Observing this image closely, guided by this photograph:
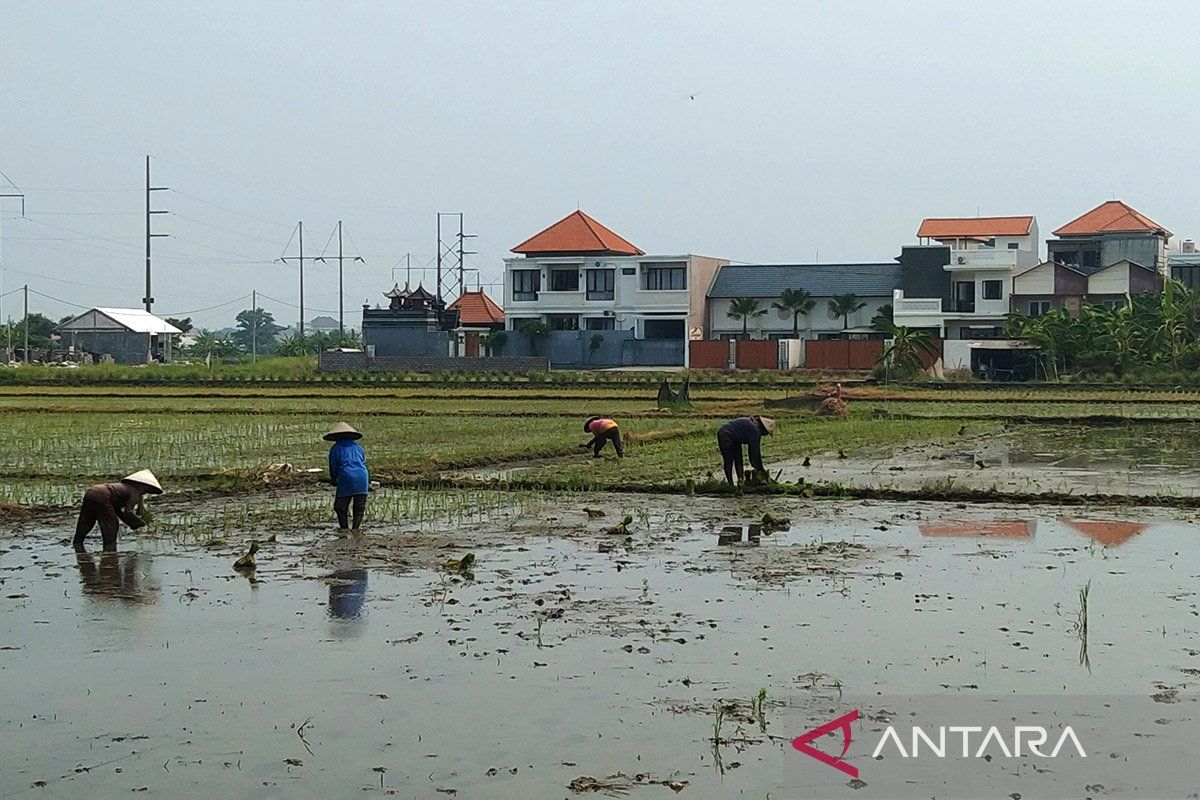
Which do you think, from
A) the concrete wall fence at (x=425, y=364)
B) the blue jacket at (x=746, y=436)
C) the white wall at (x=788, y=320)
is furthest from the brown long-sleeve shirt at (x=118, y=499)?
the white wall at (x=788, y=320)

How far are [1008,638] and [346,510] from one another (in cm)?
667

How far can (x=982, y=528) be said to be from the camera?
13.4 m

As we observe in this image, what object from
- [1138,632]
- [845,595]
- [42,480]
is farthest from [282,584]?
[42,480]

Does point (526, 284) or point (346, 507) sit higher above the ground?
point (526, 284)

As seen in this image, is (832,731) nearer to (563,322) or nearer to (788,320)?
(788,320)

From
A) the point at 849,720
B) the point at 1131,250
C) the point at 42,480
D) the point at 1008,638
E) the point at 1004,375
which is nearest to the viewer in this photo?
the point at 849,720

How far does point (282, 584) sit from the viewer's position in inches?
407

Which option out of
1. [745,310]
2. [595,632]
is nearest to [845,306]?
[745,310]

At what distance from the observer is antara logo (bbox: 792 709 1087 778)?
6301 millimetres

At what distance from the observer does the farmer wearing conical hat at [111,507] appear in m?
12.0

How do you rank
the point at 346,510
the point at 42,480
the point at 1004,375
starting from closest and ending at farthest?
the point at 346,510
the point at 42,480
the point at 1004,375

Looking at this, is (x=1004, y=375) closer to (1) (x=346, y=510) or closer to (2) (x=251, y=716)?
(1) (x=346, y=510)

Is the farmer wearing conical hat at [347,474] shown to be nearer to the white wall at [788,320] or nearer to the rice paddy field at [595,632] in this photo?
the rice paddy field at [595,632]

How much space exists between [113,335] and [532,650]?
73757 millimetres
